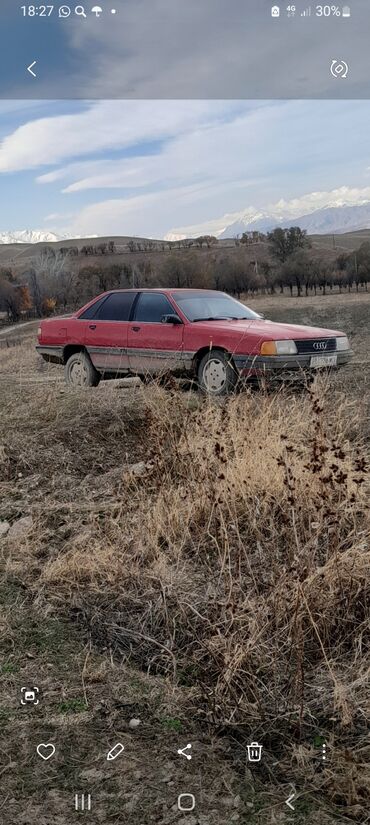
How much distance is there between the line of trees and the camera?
41250mm

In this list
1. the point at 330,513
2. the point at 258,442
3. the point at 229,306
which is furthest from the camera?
the point at 229,306

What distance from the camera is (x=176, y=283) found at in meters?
34.9

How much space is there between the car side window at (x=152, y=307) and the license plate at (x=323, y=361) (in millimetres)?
1857

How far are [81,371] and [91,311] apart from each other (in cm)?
83

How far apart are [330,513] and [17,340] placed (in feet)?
121

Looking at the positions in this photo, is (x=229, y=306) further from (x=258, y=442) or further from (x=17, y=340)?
(x=17, y=340)

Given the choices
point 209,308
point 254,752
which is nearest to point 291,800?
point 254,752

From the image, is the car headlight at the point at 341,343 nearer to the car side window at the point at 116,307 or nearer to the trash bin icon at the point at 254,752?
the car side window at the point at 116,307

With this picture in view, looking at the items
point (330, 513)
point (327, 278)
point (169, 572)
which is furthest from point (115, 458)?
point (327, 278)

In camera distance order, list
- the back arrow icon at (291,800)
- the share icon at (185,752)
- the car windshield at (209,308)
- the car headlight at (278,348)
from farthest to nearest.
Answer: the car windshield at (209,308) → the car headlight at (278,348) → the share icon at (185,752) → the back arrow icon at (291,800)

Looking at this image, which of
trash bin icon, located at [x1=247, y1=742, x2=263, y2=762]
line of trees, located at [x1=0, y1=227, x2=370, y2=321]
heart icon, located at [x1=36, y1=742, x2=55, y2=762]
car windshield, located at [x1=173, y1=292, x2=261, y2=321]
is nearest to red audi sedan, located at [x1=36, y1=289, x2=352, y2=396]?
car windshield, located at [x1=173, y1=292, x2=261, y2=321]

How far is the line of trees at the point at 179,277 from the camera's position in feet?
135

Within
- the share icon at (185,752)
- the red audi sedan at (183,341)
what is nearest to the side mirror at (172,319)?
the red audi sedan at (183,341)

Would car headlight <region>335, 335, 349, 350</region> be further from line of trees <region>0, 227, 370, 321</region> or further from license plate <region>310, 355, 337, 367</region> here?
line of trees <region>0, 227, 370, 321</region>
